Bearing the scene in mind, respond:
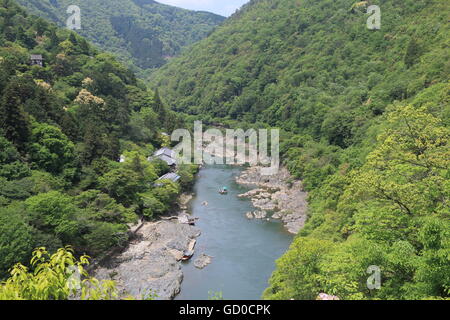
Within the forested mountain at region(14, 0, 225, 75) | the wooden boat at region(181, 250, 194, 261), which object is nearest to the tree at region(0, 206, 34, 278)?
the wooden boat at region(181, 250, 194, 261)

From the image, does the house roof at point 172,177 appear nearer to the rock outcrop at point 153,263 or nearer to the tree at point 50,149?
the rock outcrop at point 153,263

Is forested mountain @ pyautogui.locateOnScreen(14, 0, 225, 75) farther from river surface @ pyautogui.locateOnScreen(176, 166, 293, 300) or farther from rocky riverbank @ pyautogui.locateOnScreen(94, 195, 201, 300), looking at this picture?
rocky riverbank @ pyautogui.locateOnScreen(94, 195, 201, 300)

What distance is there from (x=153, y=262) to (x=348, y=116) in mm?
29681

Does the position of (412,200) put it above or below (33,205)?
above

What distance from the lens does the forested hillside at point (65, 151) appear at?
22312 millimetres

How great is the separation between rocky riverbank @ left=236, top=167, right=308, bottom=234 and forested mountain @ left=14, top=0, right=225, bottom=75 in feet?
329

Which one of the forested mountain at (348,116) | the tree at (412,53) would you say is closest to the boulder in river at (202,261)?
the forested mountain at (348,116)

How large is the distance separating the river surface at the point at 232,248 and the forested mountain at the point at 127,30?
350ft

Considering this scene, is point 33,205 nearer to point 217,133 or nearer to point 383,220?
point 383,220

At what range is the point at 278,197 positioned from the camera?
38.9m

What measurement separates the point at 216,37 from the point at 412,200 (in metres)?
101
